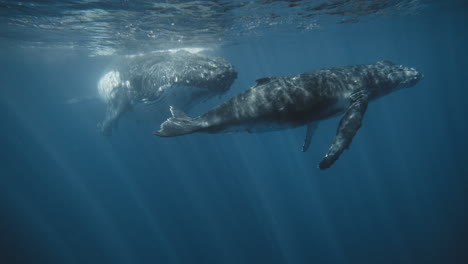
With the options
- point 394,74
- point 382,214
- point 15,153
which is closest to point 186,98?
point 394,74

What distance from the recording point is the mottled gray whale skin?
17.9 feet

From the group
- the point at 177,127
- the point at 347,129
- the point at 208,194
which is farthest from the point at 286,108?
the point at 208,194

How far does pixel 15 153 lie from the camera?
38.2m

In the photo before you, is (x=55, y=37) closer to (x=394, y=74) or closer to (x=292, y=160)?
(x=394, y=74)

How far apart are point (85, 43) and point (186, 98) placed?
18.7m

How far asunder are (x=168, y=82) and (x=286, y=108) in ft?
18.5

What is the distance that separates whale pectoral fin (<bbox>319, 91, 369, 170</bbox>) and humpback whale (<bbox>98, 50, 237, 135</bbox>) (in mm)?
4051

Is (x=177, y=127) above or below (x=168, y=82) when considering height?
below

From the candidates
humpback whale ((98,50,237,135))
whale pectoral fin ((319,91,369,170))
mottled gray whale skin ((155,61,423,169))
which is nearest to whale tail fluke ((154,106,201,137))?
mottled gray whale skin ((155,61,423,169))

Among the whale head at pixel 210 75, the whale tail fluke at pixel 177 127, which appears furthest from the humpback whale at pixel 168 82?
the whale tail fluke at pixel 177 127

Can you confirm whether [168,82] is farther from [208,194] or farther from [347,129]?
[208,194]

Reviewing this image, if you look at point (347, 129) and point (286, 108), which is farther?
point (286, 108)

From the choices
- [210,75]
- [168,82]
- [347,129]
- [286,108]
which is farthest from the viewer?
[168,82]

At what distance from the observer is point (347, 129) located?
16.8 feet
